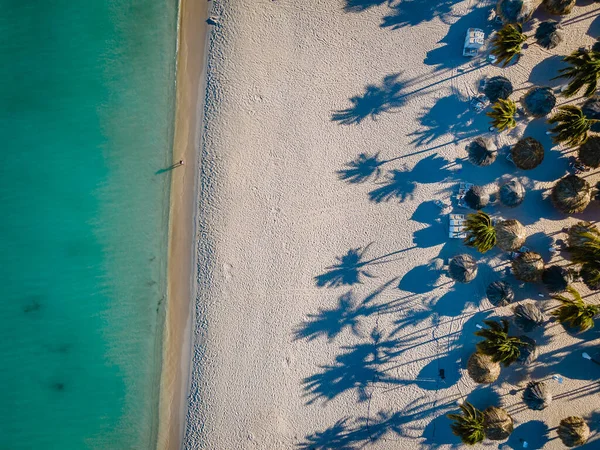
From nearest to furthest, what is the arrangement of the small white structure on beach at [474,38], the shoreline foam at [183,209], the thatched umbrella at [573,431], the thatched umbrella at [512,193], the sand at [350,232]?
the thatched umbrella at [573,431] → the thatched umbrella at [512,193] → the small white structure on beach at [474,38] → the sand at [350,232] → the shoreline foam at [183,209]

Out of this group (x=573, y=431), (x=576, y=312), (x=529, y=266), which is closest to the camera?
(x=576, y=312)

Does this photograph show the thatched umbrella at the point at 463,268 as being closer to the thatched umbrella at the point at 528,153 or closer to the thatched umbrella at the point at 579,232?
the thatched umbrella at the point at 579,232

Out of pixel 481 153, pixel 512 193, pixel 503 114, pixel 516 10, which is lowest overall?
pixel 512 193

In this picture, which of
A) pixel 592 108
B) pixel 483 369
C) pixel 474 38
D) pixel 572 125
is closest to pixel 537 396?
pixel 483 369

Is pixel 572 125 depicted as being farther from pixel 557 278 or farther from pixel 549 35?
pixel 557 278

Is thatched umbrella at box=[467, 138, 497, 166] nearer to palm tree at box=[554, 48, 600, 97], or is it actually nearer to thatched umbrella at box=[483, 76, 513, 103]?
thatched umbrella at box=[483, 76, 513, 103]

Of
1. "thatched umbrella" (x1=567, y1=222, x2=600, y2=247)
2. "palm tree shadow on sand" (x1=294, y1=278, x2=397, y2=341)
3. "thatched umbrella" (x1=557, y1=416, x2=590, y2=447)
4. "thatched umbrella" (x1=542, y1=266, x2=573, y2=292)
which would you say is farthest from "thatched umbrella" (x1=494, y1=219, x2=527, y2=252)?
"thatched umbrella" (x1=557, y1=416, x2=590, y2=447)

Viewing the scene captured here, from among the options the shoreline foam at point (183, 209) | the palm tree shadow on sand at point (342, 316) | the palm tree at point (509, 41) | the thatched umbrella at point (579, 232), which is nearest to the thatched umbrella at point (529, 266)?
the thatched umbrella at point (579, 232)
